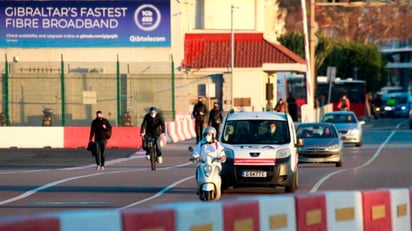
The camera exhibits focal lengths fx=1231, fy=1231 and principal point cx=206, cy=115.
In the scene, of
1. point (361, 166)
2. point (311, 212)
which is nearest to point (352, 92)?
point (361, 166)

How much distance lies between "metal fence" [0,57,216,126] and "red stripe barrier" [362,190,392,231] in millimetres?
35896

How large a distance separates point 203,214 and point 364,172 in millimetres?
22174

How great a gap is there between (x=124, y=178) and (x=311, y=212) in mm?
18522

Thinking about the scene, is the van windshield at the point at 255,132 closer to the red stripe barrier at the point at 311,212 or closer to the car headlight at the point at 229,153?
the car headlight at the point at 229,153

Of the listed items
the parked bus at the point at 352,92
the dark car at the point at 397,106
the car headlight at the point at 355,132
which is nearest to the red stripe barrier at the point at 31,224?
the car headlight at the point at 355,132

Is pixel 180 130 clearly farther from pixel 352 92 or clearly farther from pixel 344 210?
pixel 352 92

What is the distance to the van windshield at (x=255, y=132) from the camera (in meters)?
24.1

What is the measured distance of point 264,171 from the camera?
923 inches

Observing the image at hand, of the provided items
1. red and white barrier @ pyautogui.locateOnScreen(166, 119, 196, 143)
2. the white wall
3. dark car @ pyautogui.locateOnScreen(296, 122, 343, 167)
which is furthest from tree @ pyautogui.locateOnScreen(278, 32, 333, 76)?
dark car @ pyautogui.locateOnScreen(296, 122, 343, 167)

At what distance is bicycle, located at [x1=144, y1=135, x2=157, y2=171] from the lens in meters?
31.6

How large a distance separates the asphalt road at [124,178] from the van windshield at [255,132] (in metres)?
1.06

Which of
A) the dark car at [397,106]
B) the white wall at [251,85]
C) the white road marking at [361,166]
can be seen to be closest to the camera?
the white road marking at [361,166]

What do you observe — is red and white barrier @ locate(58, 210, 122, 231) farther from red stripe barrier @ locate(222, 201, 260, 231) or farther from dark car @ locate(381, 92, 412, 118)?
dark car @ locate(381, 92, 412, 118)

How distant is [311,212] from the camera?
10.5m
